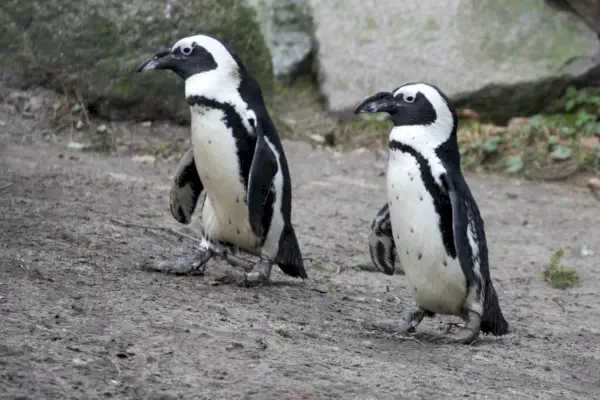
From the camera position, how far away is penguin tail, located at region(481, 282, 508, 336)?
400 centimetres

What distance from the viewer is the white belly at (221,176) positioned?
430cm

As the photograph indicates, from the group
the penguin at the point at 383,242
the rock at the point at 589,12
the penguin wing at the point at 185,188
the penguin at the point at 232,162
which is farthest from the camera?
the rock at the point at 589,12

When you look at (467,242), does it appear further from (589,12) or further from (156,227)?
(589,12)

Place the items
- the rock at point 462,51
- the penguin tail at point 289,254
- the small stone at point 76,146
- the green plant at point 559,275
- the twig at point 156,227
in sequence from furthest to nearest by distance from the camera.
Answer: the rock at point 462,51
the small stone at point 76,146
the green plant at point 559,275
the twig at point 156,227
the penguin tail at point 289,254

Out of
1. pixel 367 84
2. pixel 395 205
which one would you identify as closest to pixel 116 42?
pixel 367 84

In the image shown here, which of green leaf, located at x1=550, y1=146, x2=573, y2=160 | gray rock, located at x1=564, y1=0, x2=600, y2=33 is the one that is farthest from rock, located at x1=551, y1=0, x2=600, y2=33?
green leaf, located at x1=550, y1=146, x2=573, y2=160

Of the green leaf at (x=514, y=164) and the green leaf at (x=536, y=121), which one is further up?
the green leaf at (x=536, y=121)

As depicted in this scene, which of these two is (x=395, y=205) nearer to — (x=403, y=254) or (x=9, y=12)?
(x=403, y=254)

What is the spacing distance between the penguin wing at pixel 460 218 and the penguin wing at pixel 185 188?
4.25ft

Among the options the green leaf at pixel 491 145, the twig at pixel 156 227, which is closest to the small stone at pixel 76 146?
the twig at pixel 156 227

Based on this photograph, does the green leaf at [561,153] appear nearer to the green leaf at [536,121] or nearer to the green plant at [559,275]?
the green leaf at [536,121]

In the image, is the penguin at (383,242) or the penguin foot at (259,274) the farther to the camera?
the penguin foot at (259,274)

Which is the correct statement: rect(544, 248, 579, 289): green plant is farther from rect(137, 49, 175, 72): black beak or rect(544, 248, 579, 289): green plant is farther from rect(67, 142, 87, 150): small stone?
rect(67, 142, 87, 150): small stone

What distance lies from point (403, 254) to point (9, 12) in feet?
13.1
